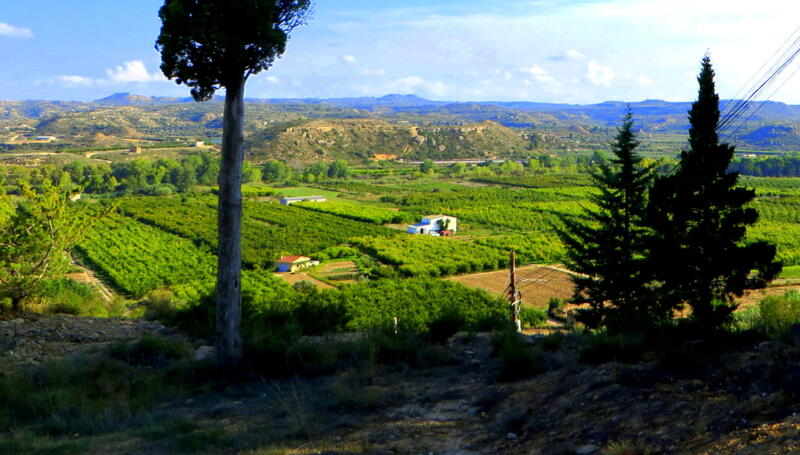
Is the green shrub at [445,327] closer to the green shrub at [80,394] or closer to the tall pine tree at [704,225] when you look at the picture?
the green shrub at [80,394]

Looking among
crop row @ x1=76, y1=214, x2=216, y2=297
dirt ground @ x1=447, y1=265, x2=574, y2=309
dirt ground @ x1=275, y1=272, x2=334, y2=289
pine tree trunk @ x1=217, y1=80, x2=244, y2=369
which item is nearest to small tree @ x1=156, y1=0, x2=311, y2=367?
pine tree trunk @ x1=217, y1=80, x2=244, y2=369

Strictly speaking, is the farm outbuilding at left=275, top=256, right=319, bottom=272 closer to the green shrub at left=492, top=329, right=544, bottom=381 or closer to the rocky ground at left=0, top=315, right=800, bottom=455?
the rocky ground at left=0, top=315, right=800, bottom=455

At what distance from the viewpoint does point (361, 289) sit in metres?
35.1

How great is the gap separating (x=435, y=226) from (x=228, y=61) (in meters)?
54.9

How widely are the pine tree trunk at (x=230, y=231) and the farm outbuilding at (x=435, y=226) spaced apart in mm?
52846

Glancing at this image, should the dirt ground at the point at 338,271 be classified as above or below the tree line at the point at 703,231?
below

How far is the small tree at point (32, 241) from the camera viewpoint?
43.9ft

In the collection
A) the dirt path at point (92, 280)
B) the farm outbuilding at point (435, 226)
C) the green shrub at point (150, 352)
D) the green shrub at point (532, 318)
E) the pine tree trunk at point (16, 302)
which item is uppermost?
the green shrub at point (150, 352)

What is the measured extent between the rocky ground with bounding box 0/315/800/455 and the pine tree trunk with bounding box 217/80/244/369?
670mm

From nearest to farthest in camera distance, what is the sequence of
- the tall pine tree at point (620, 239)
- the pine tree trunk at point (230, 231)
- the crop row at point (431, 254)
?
the pine tree trunk at point (230, 231), the tall pine tree at point (620, 239), the crop row at point (431, 254)

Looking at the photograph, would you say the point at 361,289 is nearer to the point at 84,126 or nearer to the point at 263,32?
the point at 263,32

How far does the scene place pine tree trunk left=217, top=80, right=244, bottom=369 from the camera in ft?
Answer: 26.0

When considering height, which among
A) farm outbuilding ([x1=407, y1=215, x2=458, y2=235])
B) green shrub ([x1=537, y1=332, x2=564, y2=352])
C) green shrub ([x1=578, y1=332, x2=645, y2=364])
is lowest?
farm outbuilding ([x1=407, y1=215, x2=458, y2=235])

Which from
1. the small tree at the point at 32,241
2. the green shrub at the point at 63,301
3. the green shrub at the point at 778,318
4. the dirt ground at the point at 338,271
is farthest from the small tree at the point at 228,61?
the dirt ground at the point at 338,271
